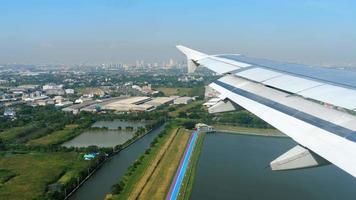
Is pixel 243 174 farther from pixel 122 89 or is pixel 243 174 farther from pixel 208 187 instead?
pixel 122 89

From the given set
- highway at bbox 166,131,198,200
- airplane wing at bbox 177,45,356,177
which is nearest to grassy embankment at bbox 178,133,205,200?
highway at bbox 166,131,198,200

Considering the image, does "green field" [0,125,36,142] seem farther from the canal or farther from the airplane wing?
the airplane wing

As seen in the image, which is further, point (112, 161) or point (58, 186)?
point (112, 161)

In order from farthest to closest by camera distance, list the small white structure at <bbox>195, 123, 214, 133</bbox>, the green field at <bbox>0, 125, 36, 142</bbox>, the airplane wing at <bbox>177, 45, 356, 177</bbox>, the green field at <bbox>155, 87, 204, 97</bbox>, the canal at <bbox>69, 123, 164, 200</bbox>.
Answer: the green field at <bbox>155, 87, 204, 97</bbox> < the small white structure at <bbox>195, 123, 214, 133</bbox> < the green field at <bbox>0, 125, 36, 142</bbox> < the canal at <bbox>69, 123, 164, 200</bbox> < the airplane wing at <bbox>177, 45, 356, 177</bbox>

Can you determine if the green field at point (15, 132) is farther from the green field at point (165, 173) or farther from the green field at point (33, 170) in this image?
the green field at point (165, 173)

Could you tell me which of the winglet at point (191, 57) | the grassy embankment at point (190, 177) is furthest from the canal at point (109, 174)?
the winglet at point (191, 57)

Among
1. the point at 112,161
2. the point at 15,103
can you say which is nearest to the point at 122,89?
the point at 15,103
